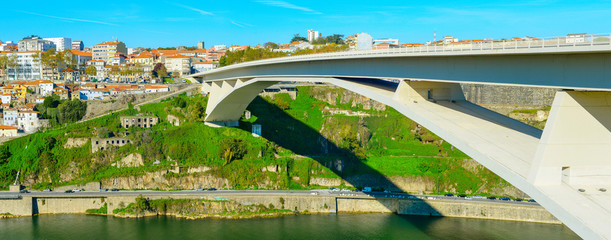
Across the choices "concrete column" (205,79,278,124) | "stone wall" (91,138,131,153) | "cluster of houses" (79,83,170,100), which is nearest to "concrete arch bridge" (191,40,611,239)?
"concrete column" (205,79,278,124)

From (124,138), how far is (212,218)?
8576mm

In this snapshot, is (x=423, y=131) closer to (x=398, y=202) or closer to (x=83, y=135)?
(x=398, y=202)

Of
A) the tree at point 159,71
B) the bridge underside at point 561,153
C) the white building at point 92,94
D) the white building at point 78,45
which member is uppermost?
the white building at point 78,45

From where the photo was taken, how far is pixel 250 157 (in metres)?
30.9

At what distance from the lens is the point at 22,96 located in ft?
140

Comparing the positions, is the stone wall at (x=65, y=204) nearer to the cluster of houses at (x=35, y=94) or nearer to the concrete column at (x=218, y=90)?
the concrete column at (x=218, y=90)

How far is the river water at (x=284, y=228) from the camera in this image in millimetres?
23172

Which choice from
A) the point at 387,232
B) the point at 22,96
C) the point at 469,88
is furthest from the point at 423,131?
the point at 22,96

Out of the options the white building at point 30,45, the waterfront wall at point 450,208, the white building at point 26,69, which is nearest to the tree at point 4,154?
the waterfront wall at point 450,208

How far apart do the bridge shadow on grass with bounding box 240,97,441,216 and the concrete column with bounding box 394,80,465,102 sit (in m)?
12.9

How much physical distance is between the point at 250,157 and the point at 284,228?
7.23 meters

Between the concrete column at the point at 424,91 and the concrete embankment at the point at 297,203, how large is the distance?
509 inches

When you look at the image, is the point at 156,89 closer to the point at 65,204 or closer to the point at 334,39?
the point at 65,204

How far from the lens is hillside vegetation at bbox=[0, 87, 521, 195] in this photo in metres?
29.4
